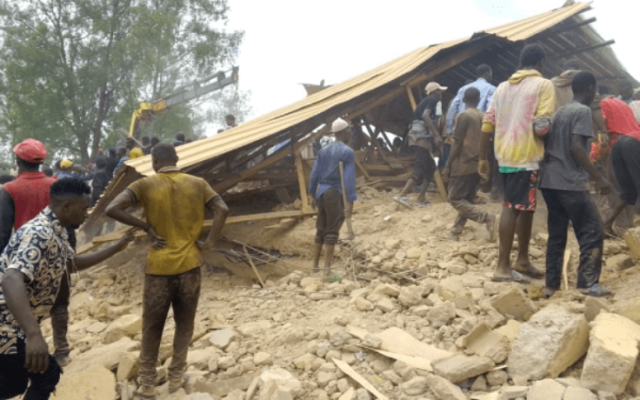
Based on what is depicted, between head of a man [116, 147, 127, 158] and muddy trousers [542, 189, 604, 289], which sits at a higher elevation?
head of a man [116, 147, 127, 158]

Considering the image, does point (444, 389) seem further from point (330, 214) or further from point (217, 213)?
point (330, 214)

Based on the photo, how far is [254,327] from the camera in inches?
171

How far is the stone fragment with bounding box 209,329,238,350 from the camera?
4.01m

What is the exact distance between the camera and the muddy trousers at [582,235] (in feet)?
12.3

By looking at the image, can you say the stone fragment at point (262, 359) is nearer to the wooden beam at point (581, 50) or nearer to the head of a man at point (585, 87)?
the head of a man at point (585, 87)

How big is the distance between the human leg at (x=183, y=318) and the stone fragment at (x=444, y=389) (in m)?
1.65

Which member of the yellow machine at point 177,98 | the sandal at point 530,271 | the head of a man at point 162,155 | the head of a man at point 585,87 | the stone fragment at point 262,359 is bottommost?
the sandal at point 530,271

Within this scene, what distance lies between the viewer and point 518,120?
13.4 feet

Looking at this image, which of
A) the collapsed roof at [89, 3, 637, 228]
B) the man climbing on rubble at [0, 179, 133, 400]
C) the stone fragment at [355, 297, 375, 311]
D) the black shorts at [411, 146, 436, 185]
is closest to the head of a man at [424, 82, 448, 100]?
the collapsed roof at [89, 3, 637, 228]

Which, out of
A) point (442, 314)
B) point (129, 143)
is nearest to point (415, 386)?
point (442, 314)

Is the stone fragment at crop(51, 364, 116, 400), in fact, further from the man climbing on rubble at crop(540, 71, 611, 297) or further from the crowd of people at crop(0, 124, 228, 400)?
the man climbing on rubble at crop(540, 71, 611, 297)

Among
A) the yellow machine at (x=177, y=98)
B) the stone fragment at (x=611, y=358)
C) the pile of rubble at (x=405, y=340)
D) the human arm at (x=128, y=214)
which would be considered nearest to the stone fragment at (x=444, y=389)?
the pile of rubble at (x=405, y=340)

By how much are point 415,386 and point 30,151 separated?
343 cm

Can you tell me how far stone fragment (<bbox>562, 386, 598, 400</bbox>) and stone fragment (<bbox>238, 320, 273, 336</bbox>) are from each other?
8.09ft
